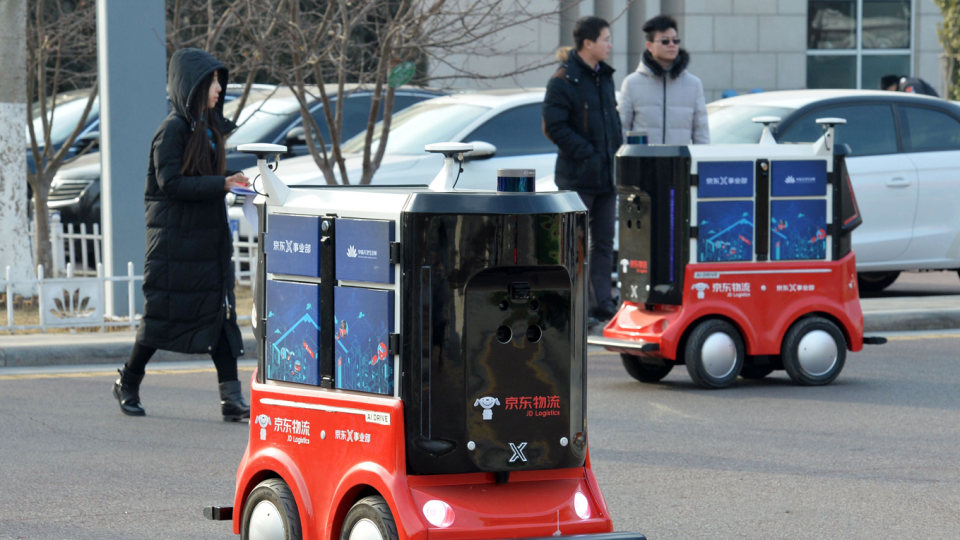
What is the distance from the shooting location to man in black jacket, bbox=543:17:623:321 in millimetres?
9125

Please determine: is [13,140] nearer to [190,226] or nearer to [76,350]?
[76,350]

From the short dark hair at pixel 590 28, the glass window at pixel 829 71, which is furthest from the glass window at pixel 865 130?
the glass window at pixel 829 71

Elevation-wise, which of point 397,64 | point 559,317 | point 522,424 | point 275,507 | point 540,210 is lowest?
point 275,507

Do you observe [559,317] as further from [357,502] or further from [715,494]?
[715,494]

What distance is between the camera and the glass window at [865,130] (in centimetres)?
1102

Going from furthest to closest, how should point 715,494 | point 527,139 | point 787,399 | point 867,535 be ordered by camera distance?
point 527,139
point 787,399
point 715,494
point 867,535

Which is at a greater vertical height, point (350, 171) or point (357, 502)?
point (350, 171)

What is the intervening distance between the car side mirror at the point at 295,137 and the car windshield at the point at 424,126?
0.62 m

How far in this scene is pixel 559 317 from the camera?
3.84 metres

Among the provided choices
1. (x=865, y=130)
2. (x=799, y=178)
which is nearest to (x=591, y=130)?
(x=799, y=178)

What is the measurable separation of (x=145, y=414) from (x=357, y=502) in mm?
3564

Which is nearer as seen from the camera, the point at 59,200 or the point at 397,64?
the point at 397,64

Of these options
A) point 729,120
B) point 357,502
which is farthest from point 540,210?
point 729,120

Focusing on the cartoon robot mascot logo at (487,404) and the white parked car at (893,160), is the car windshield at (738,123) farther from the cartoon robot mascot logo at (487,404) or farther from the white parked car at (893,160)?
the cartoon robot mascot logo at (487,404)
